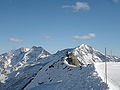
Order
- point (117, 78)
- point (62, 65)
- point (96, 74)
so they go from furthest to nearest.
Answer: point (62, 65)
point (96, 74)
point (117, 78)

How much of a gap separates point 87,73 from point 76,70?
798 centimetres

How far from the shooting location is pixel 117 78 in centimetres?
4750

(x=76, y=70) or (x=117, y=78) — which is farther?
(x=76, y=70)

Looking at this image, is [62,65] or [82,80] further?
[62,65]

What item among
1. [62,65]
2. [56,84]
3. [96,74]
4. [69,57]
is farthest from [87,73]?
[69,57]

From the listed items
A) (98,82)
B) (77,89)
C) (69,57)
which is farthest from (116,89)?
(69,57)

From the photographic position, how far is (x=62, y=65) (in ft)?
249

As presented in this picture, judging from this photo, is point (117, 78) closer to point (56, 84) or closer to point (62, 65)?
point (56, 84)

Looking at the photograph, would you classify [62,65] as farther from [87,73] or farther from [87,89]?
[87,89]

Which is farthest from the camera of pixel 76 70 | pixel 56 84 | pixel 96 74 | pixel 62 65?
pixel 62 65

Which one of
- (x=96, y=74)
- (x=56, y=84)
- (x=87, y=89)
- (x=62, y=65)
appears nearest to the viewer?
(x=87, y=89)

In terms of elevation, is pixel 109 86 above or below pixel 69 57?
below

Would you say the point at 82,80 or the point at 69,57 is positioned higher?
the point at 69,57

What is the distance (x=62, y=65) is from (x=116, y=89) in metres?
36.1
